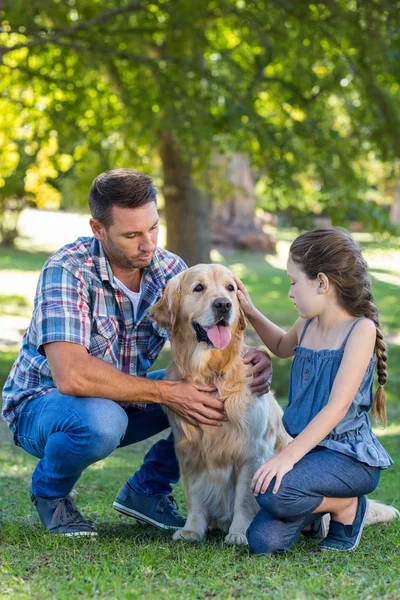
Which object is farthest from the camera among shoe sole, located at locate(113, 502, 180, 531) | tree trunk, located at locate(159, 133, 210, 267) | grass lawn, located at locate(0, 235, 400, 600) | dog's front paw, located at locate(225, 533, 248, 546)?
tree trunk, located at locate(159, 133, 210, 267)

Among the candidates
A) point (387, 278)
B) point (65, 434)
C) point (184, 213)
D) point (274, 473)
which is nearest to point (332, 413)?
point (274, 473)

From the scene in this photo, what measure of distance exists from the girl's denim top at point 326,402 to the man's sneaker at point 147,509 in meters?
0.93

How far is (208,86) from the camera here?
10258 mm

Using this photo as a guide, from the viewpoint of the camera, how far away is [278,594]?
2.99 metres

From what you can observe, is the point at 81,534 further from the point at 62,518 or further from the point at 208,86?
the point at 208,86

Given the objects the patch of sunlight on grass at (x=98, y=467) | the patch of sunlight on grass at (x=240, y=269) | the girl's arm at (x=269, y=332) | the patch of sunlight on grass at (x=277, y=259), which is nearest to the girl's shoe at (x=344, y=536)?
the girl's arm at (x=269, y=332)

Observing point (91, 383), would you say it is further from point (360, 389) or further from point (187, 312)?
point (360, 389)

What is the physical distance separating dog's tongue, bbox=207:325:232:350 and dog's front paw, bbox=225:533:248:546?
0.93 m

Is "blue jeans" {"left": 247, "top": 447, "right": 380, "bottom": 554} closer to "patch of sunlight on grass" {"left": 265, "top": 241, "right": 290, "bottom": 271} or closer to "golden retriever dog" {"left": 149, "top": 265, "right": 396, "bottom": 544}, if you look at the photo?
"golden retriever dog" {"left": 149, "top": 265, "right": 396, "bottom": 544}

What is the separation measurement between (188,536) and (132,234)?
1.55 meters

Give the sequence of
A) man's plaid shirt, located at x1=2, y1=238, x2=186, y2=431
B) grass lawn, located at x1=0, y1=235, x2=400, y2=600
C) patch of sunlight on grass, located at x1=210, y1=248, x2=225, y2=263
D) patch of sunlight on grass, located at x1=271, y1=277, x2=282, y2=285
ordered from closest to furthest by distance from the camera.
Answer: grass lawn, located at x1=0, y1=235, x2=400, y2=600, man's plaid shirt, located at x1=2, y1=238, x2=186, y2=431, patch of sunlight on grass, located at x1=271, y1=277, x2=282, y2=285, patch of sunlight on grass, located at x1=210, y1=248, x2=225, y2=263

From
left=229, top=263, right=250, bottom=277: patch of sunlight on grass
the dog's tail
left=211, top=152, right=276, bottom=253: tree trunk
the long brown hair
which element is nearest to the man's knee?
the long brown hair

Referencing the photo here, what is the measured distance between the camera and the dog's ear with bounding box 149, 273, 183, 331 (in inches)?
165

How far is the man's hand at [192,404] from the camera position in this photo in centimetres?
403
